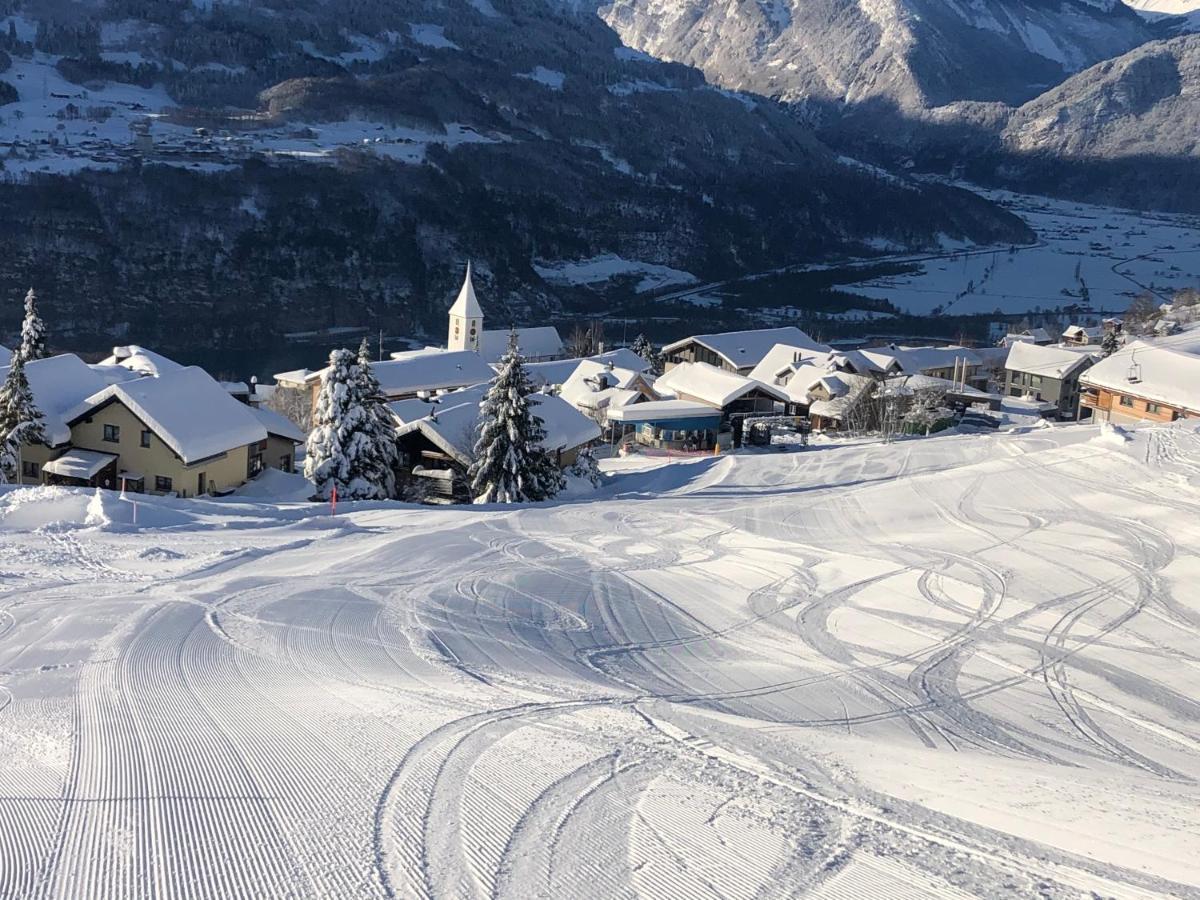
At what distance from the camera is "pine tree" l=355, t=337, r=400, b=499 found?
29469 mm

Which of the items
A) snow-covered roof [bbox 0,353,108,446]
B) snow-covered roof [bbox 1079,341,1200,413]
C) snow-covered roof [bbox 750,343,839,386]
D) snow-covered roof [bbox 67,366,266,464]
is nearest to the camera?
snow-covered roof [bbox 67,366,266,464]

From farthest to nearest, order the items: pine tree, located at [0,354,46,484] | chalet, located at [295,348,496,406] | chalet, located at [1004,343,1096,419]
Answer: chalet, located at [1004,343,1096,419], chalet, located at [295,348,496,406], pine tree, located at [0,354,46,484]

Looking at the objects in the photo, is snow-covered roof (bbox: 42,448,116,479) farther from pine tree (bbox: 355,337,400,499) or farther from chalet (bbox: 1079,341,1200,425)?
chalet (bbox: 1079,341,1200,425)

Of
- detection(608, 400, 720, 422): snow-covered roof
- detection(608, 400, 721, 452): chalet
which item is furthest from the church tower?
detection(608, 400, 721, 452): chalet

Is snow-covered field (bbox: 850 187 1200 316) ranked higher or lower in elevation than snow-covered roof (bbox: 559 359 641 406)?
higher

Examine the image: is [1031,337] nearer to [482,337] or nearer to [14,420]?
[482,337]

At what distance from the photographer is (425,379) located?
5297cm

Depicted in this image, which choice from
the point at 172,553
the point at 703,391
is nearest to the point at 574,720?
the point at 172,553

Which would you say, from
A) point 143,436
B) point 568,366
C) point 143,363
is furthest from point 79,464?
point 568,366

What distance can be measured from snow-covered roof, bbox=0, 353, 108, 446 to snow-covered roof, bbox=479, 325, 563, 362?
116ft

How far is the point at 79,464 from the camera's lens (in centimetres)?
2973

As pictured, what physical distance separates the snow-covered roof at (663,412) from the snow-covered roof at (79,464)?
20.7 metres

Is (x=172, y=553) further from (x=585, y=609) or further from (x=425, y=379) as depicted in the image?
(x=425, y=379)

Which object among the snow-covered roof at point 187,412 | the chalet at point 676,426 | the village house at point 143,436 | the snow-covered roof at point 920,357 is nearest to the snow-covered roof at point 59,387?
the village house at point 143,436
